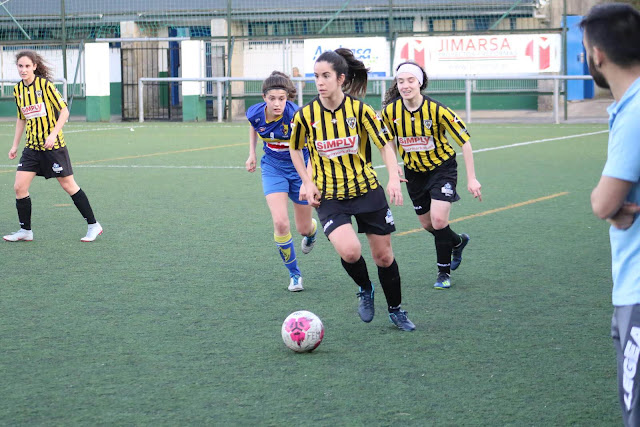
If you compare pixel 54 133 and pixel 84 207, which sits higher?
pixel 54 133

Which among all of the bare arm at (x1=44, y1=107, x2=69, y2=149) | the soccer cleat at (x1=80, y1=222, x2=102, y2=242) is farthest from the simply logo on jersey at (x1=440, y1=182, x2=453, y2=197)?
the bare arm at (x1=44, y1=107, x2=69, y2=149)

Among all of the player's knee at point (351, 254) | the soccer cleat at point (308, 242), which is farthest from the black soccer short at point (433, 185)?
A: the player's knee at point (351, 254)

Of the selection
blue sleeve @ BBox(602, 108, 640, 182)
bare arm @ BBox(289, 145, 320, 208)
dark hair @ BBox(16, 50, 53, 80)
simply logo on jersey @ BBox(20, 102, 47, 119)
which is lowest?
bare arm @ BBox(289, 145, 320, 208)

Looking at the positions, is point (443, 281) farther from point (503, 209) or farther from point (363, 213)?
point (503, 209)

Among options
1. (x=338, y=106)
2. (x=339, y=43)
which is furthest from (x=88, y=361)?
(x=339, y=43)

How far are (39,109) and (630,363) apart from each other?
727 cm

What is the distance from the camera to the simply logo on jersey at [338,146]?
5664 millimetres

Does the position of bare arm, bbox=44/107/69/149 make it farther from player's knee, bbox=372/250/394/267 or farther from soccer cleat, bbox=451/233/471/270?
player's knee, bbox=372/250/394/267

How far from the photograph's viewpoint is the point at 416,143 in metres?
7.03

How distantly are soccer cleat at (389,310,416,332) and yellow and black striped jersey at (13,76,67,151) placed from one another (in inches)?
180

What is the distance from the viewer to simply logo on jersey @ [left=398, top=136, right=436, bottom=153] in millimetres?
7008

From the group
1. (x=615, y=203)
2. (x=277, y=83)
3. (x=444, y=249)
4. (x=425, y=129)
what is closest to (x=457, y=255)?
(x=444, y=249)

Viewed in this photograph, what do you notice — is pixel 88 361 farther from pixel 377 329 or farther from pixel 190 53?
pixel 190 53

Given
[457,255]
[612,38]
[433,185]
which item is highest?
[612,38]
